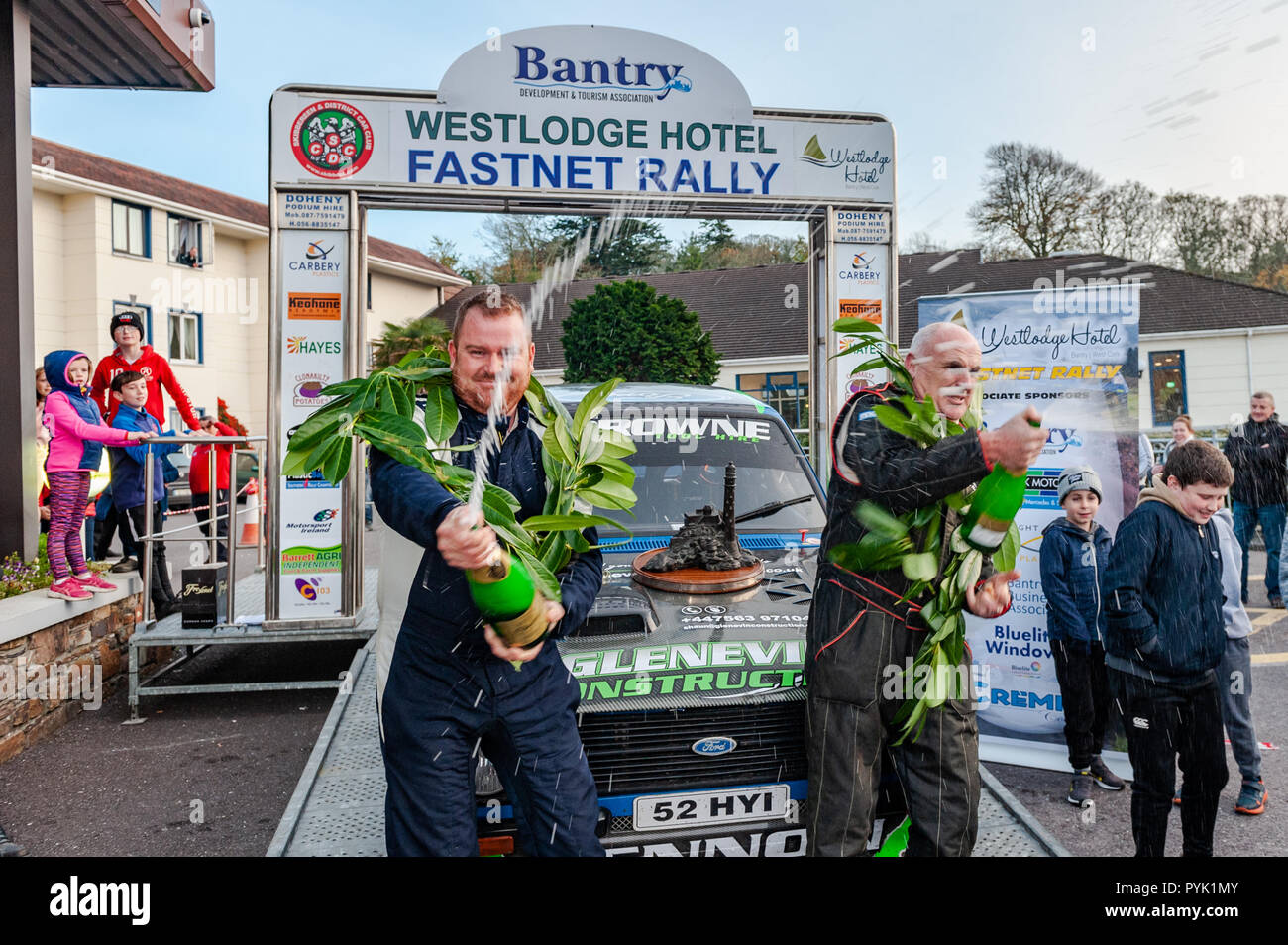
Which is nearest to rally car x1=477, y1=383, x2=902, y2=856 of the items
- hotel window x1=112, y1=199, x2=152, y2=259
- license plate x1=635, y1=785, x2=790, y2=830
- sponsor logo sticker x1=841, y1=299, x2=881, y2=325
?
license plate x1=635, y1=785, x2=790, y2=830

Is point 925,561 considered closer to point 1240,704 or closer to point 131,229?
point 1240,704

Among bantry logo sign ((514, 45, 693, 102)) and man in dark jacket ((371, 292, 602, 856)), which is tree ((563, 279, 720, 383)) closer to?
bantry logo sign ((514, 45, 693, 102))

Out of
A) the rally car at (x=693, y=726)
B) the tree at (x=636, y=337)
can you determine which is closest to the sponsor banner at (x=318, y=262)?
the rally car at (x=693, y=726)

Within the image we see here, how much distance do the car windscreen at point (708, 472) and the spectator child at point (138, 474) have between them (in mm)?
3999

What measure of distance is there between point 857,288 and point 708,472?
344 cm

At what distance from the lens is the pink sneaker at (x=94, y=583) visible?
5.86 metres

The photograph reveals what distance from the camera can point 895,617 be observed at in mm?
2746

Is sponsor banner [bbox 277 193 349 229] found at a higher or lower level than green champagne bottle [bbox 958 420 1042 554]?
higher

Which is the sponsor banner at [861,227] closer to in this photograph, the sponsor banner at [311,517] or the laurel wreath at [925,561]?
the sponsor banner at [311,517]

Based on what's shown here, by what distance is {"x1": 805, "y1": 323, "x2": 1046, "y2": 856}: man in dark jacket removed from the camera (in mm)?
2697

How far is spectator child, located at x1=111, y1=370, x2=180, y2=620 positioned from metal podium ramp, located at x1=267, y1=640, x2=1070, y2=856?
3.49m
